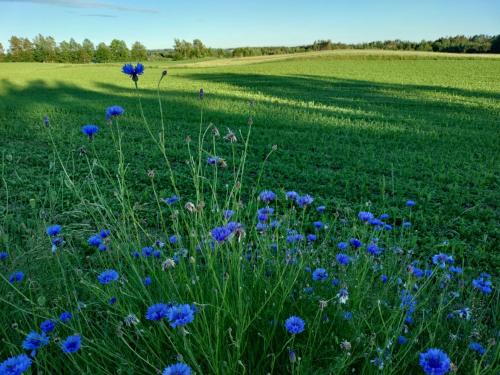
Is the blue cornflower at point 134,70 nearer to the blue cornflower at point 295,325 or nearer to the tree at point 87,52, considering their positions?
the blue cornflower at point 295,325

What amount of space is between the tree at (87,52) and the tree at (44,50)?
3525 millimetres

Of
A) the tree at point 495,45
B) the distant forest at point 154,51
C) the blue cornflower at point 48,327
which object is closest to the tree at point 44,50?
the distant forest at point 154,51

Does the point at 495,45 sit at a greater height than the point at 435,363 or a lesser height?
greater

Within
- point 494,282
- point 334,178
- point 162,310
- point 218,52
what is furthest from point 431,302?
point 218,52

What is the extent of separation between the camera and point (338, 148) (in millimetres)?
6488

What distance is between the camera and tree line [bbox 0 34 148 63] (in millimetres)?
50938

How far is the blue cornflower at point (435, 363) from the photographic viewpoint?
1118 millimetres

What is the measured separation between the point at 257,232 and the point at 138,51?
57093 mm

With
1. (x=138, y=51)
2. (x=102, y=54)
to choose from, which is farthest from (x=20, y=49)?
(x=138, y=51)

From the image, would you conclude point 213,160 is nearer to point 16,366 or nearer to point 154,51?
point 16,366

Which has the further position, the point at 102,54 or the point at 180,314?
the point at 102,54

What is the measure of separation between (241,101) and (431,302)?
9.95 m

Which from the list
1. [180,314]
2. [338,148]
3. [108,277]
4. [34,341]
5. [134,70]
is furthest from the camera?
[338,148]

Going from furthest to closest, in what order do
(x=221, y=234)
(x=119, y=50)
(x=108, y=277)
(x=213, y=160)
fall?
(x=119, y=50), (x=213, y=160), (x=108, y=277), (x=221, y=234)
